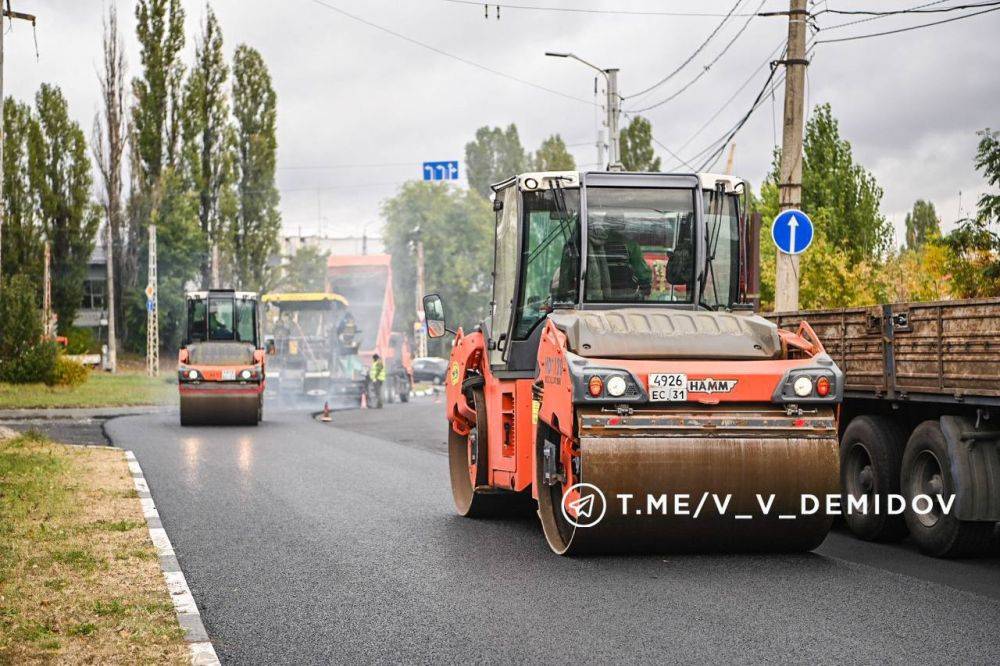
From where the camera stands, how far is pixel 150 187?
60.6 metres

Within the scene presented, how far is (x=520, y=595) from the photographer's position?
24.9ft

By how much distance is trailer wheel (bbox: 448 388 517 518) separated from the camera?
10.6m

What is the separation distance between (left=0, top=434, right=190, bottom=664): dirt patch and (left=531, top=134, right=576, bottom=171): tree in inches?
3005

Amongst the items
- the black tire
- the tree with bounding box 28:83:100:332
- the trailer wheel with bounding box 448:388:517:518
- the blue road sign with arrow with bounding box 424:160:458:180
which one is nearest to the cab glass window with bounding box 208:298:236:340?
the blue road sign with arrow with bounding box 424:160:458:180

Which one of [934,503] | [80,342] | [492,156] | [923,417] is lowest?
[80,342]

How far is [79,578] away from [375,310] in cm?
3428

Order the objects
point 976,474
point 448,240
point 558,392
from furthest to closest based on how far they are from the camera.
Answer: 1. point 448,240
2. point 976,474
3. point 558,392

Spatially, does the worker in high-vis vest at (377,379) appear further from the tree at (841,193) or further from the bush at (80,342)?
the bush at (80,342)

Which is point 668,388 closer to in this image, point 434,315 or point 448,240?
point 434,315

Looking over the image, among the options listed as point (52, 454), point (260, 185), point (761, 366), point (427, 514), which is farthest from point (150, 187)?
point (761, 366)

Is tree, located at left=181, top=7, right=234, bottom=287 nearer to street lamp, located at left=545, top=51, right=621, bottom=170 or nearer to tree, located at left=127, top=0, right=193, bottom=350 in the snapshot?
tree, located at left=127, top=0, right=193, bottom=350

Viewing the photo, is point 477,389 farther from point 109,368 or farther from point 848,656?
point 109,368

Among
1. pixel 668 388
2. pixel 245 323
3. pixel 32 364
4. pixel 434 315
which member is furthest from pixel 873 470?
pixel 32 364

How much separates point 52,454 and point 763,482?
12.1 m
